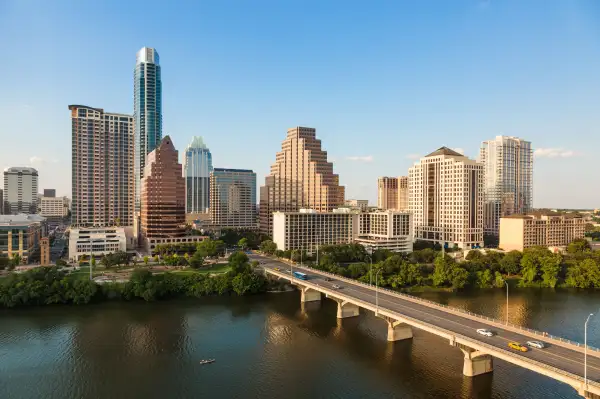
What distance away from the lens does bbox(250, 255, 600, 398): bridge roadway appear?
3045 centimetres

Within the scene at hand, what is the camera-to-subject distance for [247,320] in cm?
5822

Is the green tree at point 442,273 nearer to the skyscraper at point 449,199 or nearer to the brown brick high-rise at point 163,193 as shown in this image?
the skyscraper at point 449,199

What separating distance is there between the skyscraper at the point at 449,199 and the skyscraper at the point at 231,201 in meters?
79.5

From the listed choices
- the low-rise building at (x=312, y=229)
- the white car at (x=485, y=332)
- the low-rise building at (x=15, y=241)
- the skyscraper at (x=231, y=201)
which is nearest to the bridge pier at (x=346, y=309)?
the white car at (x=485, y=332)

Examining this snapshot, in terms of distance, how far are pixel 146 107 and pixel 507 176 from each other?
6084 inches

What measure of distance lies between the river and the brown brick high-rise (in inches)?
1814

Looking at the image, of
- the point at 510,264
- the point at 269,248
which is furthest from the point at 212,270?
the point at 510,264

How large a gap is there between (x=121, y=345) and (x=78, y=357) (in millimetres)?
4815

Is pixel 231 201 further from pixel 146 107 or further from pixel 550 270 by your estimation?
pixel 550 270

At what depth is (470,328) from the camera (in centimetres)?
4100

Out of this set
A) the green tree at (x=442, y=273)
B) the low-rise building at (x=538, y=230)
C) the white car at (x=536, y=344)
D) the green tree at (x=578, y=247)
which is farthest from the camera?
the low-rise building at (x=538, y=230)

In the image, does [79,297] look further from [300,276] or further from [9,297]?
[300,276]

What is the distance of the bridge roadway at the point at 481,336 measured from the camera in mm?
30453

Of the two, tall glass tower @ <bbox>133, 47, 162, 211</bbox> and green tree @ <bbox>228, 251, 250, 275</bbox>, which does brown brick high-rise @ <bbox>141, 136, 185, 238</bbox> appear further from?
tall glass tower @ <bbox>133, 47, 162, 211</bbox>
